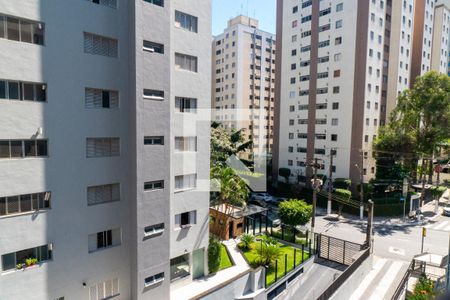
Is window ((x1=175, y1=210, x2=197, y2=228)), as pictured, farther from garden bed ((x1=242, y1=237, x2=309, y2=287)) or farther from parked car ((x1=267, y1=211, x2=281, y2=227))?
parked car ((x1=267, y1=211, x2=281, y2=227))

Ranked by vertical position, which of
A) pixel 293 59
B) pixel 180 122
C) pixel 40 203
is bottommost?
pixel 40 203

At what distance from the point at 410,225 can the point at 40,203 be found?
110 feet

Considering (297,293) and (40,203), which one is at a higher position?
(40,203)

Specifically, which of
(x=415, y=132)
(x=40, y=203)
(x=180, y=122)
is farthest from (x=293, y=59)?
(x=40, y=203)

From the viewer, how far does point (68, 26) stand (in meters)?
11.7

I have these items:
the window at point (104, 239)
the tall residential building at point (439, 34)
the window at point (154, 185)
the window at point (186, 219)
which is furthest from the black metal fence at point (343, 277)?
the tall residential building at point (439, 34)

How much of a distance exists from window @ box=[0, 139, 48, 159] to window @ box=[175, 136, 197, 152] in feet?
20.4

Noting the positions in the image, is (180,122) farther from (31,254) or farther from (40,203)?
(31,254)

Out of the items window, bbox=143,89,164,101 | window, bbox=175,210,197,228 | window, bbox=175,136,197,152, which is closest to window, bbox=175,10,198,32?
window, bbox=143,89,164,101

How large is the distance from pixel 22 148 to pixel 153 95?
5.84 m

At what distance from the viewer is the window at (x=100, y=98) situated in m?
12.6

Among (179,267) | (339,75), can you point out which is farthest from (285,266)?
(339,75)

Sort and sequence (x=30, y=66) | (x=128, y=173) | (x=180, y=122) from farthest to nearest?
(x=180, y=122)
(x=128, y=173)
(x=30, y=66)

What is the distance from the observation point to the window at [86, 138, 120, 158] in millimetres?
12805
